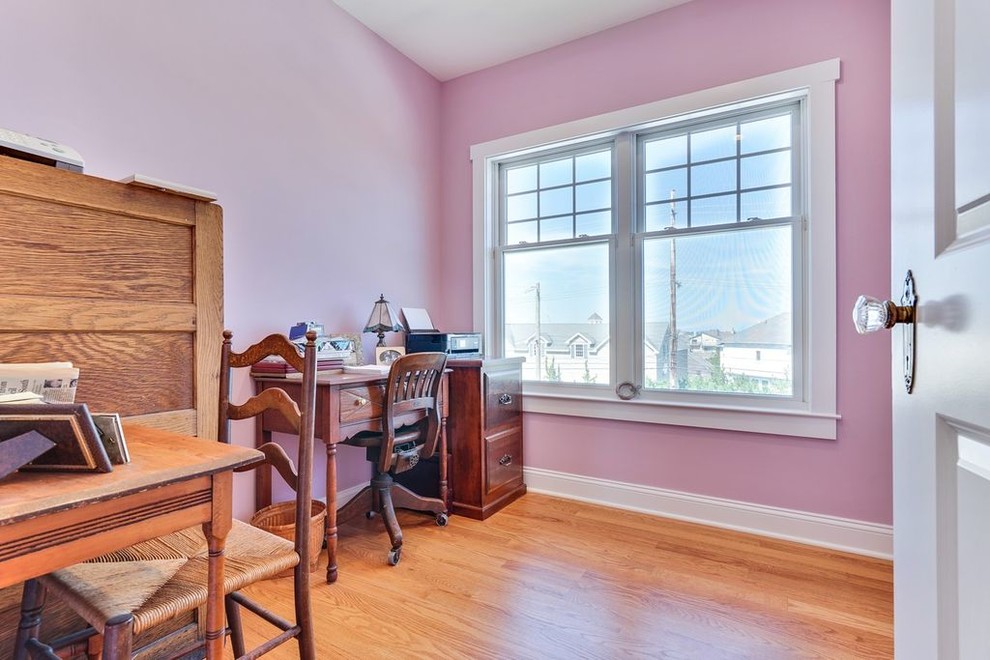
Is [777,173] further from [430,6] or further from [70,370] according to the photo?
[70,370]

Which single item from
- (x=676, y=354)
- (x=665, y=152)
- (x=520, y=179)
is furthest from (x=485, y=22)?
(x=676, y=354)

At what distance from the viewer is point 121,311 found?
1238 mm

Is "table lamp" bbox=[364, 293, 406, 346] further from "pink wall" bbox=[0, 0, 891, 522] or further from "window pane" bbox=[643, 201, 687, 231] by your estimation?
"window pane" bbox=[643, 201, 687, 231]

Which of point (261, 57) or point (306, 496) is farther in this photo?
point (261, 57)

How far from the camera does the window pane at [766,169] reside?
7.54 feet

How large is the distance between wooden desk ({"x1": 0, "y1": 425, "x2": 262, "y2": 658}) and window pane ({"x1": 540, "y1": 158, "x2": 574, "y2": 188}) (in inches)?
101

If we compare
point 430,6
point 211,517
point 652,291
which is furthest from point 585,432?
point 430,6

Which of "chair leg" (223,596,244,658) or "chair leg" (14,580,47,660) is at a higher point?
"chair leg" (14,580,47,660)

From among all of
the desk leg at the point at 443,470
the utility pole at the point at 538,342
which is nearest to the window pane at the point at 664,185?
the utility pole at the point at 538,342

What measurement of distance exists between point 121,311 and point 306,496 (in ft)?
2.37

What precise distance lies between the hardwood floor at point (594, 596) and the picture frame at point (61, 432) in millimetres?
1086

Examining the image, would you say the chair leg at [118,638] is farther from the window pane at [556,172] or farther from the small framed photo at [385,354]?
the window pane at [556,172]

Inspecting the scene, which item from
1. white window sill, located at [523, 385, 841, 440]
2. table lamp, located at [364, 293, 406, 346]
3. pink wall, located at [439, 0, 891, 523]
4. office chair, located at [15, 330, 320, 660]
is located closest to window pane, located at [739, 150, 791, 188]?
pink wall, located at [439, 0, 891, 523]

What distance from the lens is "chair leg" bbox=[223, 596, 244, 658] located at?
4.06 ft
